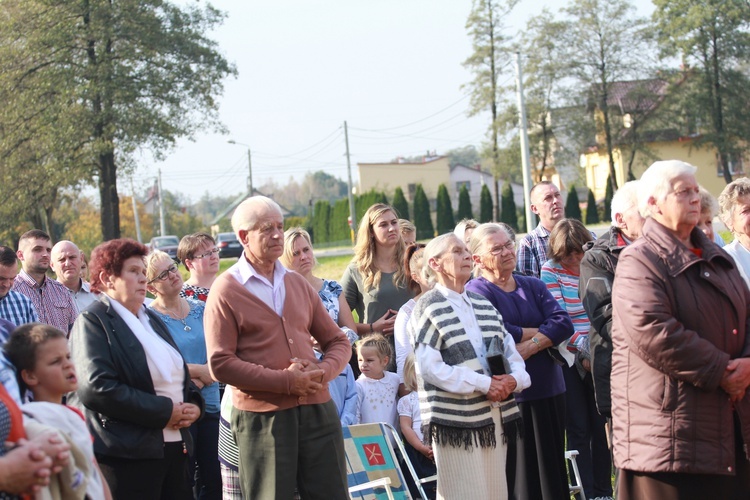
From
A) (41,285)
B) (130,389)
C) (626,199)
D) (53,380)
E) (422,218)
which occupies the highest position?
(422,218)

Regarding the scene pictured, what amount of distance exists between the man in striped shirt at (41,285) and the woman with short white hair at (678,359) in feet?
17.9

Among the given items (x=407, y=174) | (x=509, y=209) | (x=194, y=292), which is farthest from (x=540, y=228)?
(x=407, y=174)

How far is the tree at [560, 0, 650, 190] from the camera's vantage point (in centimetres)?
5138

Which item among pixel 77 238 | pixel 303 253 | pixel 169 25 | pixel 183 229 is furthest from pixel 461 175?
pixel 303 253

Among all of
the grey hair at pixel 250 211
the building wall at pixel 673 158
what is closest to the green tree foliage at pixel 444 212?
the building wall at pixel 673 158

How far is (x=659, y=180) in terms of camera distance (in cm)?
444

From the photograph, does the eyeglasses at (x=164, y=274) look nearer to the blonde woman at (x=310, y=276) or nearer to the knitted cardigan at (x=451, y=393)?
the blonde woman at (x=310, y=276)

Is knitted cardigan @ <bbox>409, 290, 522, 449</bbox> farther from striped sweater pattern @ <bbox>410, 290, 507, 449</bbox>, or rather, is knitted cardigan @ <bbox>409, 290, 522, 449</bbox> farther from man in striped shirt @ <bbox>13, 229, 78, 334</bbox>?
man in striped shirt @ <bbox>13, 229, 78, 334</bbox>

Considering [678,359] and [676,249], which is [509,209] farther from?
[678,359]

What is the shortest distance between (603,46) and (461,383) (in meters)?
49.7

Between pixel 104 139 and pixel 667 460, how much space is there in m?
29.5

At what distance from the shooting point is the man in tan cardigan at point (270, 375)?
459cm

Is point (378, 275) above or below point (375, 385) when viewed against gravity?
above

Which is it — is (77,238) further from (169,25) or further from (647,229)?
(647,229)
